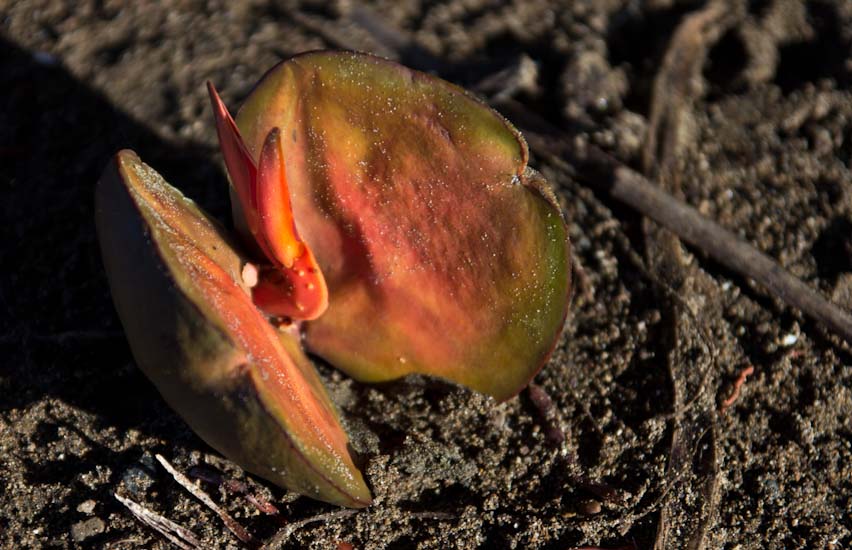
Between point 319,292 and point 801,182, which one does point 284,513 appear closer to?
point 319,292

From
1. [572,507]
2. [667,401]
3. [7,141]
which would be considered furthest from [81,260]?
[667,401]

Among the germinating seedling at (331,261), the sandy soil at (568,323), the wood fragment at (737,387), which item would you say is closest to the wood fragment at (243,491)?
the sandy soil at (568,323)

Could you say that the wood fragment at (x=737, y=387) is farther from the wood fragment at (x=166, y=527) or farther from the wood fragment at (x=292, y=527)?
the wood fragment at (x=166, y=527)

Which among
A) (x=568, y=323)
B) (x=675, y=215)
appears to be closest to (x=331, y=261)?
(x=568, y=323)

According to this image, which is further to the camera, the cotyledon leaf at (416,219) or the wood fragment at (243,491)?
the wood fragment at (243,491)

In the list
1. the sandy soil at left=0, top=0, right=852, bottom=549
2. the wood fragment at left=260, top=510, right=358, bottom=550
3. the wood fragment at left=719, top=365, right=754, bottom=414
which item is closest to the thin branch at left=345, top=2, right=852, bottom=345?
the sandy soil at left=0, top=0, right=852, bottom=549

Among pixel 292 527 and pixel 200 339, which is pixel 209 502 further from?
pixel 200 339

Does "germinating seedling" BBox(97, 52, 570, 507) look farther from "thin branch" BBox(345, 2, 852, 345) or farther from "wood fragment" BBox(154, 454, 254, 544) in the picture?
"thin branch" BBox(345, 2, 852, 345)
